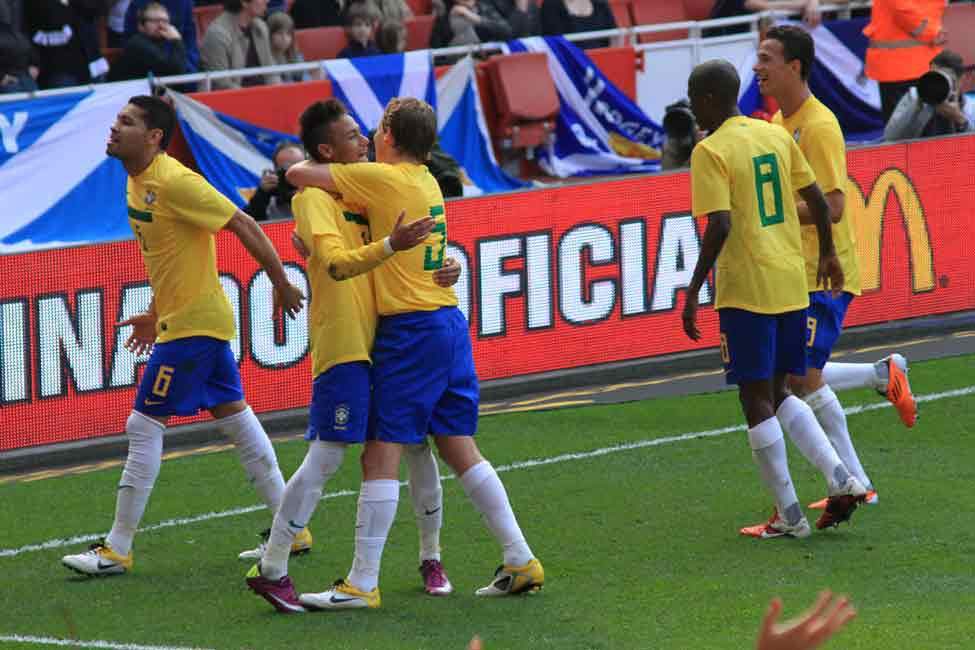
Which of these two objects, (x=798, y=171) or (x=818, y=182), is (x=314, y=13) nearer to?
(x=818, y=182)

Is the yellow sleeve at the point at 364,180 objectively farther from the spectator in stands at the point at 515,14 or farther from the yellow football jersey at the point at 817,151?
the spectator in stands at the point at 515,14

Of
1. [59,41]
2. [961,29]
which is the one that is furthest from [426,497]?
[961,29]

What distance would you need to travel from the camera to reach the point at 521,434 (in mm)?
10648

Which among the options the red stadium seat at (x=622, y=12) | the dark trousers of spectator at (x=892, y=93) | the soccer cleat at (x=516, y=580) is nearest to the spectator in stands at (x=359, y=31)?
the red stadium seat at (x=622, y=12)

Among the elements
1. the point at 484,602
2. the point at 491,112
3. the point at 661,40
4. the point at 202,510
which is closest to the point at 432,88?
the point at 491,112

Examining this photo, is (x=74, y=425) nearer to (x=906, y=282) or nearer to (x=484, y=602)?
(x=484, y=602)

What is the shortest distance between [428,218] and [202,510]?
3.12 meters

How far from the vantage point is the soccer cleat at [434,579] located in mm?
7227

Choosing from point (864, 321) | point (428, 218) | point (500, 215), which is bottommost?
point (864, 321)

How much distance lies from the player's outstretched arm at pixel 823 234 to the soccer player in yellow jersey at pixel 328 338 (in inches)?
68.8

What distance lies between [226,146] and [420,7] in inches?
184

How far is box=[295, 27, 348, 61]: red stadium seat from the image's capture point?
18.5 metres

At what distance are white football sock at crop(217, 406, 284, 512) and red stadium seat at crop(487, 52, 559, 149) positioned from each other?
10644mm

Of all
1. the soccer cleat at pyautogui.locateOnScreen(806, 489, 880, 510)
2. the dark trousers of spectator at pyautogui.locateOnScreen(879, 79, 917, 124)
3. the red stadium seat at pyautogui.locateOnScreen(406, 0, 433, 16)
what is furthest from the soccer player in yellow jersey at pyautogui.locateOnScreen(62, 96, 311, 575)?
the red stadium seat at pyautogui.locateOnScreen(406, 0, 433, 16)
